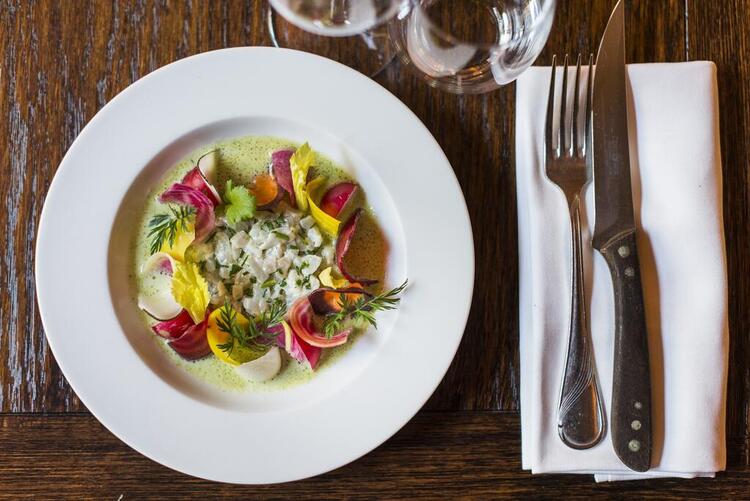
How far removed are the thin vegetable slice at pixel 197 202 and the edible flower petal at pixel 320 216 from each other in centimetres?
12

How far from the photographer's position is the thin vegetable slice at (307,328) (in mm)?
813

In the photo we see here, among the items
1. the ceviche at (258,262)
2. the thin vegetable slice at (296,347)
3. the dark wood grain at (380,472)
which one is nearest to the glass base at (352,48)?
the ceviche at (258,262)

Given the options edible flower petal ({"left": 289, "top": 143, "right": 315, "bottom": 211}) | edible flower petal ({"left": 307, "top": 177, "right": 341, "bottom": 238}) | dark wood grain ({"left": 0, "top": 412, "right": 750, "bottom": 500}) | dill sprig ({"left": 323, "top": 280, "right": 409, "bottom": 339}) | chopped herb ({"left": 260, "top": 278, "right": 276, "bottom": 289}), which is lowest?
dark wood grain ({"left": 0, "top": 412, "right": 750, "bottom": 500})

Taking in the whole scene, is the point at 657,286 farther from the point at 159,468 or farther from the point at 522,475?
the point at 159,468

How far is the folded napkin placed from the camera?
2.68 ft

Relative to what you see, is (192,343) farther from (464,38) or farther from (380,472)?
(464,38)

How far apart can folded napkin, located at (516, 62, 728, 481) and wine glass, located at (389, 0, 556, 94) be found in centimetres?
9

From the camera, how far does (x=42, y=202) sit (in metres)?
0.87

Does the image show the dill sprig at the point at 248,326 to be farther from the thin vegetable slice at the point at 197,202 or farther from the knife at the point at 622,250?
the knife at the point at 622,250

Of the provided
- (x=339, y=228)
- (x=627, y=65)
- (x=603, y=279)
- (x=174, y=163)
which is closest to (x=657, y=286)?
(x=603, y=279)

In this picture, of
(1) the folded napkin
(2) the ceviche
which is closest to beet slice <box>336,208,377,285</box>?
(2) the ceviche

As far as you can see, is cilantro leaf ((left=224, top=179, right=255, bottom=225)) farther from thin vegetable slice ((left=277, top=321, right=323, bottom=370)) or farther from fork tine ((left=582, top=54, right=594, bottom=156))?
fork tine ((left=582, top=54, right=594, bottom=156))

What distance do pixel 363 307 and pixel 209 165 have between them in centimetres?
26

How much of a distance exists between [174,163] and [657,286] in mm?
621
